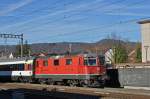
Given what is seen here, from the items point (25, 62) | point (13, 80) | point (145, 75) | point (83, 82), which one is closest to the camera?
point (145, 75)

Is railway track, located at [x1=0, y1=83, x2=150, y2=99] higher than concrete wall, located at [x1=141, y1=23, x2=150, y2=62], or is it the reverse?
concrete wall, located at [x1=141, y1=23, x2=150, y2=62]

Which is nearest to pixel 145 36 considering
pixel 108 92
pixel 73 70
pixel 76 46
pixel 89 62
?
pixel 76 46

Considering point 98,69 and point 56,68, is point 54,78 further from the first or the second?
point 98,69

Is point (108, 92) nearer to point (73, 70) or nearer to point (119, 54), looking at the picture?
Answer: point (73, 70)

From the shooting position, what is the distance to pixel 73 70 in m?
39.7

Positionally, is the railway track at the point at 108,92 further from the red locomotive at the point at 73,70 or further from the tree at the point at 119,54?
the tree at the point at 119,54

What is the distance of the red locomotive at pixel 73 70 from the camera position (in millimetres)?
38562

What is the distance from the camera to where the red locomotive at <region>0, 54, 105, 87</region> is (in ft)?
127

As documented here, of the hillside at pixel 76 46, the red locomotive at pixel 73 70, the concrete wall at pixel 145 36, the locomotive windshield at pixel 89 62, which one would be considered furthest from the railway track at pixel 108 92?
the hillside at pixel 76 46

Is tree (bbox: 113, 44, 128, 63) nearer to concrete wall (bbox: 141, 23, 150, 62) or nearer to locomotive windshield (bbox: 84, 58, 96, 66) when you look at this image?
concrete wall (bbox: 141, 23, 150, 62)

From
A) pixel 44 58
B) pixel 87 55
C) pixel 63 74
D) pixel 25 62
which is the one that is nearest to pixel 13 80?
pixel 25 62

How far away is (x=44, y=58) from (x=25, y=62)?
5193 mm

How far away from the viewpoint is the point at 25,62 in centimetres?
4931

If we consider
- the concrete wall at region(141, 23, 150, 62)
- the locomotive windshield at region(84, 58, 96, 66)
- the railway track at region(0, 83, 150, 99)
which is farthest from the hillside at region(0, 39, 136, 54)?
the railway track at region(0, 83, 150, 99)
